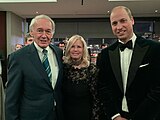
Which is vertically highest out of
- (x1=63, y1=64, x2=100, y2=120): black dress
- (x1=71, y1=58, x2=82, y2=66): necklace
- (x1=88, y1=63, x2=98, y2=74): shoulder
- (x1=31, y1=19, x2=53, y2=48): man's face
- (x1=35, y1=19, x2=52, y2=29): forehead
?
(x1=35, y1=19, x2=52, y2=29): forehead

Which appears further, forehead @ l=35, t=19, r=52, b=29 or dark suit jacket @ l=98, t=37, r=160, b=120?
forehead @ l=35, t=19, r=52, b=29

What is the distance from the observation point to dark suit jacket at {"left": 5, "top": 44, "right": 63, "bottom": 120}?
86.7 inches

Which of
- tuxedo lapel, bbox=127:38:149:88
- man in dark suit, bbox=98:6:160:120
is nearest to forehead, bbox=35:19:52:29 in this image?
man in dark suit, bbox=98:6:160:120

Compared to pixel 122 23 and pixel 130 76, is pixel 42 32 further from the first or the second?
pixel 130 76

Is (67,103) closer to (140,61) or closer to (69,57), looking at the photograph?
(69,57)

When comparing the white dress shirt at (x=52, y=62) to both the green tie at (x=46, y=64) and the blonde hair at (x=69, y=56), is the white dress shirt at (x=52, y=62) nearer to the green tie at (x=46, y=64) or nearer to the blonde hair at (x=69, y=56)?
the green tie at (x=46, y=64)

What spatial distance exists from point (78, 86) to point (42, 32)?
0.68m

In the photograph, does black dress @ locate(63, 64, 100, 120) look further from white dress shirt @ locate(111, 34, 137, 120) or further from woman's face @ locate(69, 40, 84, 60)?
white dress shirt @ locate(111, 34, 137, 120)

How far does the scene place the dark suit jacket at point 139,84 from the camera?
2.14 metres

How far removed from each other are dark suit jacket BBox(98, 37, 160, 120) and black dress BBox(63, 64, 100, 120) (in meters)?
0.32

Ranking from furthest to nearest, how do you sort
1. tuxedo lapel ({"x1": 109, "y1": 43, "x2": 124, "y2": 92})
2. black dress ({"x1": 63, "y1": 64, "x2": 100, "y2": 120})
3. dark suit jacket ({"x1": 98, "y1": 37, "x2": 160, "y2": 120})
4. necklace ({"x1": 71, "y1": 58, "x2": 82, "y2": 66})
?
1. necklace ({"x1": 71, "y1": 58, "x2": 82, "y2": 66})
2. black dress ({"x1": 63, "y1": 64, "x2": 100, "y2": 120})
3. tuxedo lapel ({"x1": 109, "y1": 43, "x2": 124, "y2": 92})
4. dark suit jacket ({"x1": 98, "y1": 37, "x2": 160, "y2": 120})

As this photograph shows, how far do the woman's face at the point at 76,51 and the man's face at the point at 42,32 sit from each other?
0.44 metres

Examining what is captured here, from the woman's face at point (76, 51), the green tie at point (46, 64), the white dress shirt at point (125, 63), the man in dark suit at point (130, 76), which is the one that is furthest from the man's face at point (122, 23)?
the green tie at point (46, 64)

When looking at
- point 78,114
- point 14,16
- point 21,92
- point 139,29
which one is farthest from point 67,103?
point 139,29
